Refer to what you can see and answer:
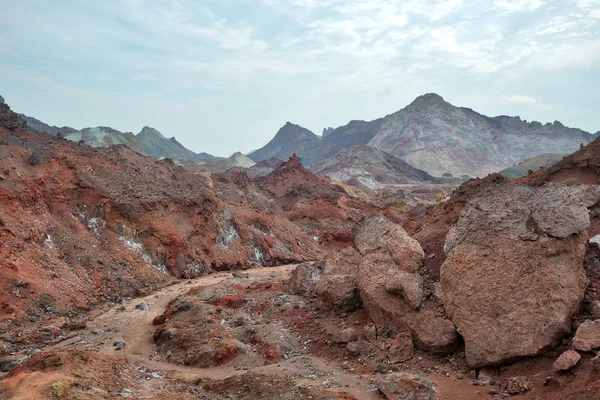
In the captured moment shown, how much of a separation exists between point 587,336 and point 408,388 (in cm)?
352

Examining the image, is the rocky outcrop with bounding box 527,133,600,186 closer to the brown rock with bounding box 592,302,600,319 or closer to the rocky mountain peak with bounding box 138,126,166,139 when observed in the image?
the brown rock with bounding box 592,302,600,319

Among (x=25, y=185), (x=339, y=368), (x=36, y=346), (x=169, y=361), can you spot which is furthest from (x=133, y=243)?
(x=339, y=368)

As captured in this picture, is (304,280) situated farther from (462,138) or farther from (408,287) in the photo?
(462,138)

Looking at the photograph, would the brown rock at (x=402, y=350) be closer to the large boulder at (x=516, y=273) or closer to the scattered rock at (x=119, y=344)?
the large boulder at (x=516, y=273)

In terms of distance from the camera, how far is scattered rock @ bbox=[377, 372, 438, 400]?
911cm

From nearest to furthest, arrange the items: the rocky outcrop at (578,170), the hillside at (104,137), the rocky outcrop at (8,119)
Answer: the rocky outcrop at (578,170) → the rocky outcrop at (8,119) → the hillside at (104,137)

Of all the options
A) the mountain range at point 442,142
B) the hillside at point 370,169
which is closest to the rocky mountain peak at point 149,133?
the mountain range at point 442,142

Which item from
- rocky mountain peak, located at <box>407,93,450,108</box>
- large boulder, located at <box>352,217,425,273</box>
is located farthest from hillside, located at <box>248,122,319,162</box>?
large boulder, located at <box>352,217,425,273</box>

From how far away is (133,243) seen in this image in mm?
23078

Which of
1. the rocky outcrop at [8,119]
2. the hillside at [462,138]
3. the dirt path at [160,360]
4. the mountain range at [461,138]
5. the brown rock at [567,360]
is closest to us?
the brown rock at [567,360]

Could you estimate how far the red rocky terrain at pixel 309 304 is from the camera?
31.2ft

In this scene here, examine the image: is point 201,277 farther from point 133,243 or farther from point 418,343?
point 418,343

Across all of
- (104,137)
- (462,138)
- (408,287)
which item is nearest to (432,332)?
(408,287)

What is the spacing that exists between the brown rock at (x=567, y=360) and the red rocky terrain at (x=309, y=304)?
0.07ft
